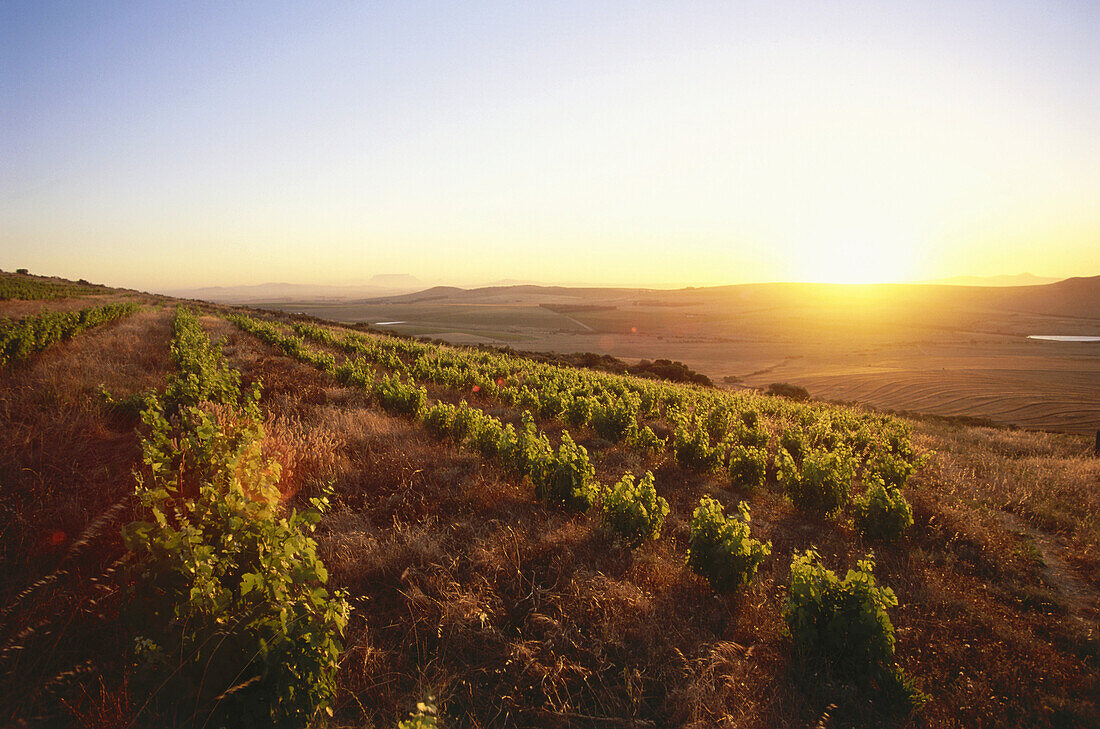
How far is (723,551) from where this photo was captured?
4.81 m

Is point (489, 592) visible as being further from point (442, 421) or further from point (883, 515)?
point (883, 515)

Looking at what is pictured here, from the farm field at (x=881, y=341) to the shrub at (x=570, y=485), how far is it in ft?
111

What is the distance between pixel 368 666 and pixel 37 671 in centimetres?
195

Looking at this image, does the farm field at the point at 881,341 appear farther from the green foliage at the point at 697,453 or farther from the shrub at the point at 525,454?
the shrub at the point at 525,454

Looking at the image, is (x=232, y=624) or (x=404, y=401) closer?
(x=232, y=624)

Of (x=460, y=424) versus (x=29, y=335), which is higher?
(x=29, y=335)

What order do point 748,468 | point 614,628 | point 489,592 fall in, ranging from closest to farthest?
point 614,628 < point 489,592 < point 748,468

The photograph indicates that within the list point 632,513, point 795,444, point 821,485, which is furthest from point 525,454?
point 795,444

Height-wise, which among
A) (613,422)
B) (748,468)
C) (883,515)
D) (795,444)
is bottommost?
(795,444)

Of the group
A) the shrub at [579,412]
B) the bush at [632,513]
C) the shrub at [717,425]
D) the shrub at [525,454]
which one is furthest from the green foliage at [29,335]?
the shrub at [717,425]

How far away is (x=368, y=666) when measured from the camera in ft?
11.5

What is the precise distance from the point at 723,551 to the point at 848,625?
3.91 feet

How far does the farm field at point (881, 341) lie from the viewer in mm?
32625

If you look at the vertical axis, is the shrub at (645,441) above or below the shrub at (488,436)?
below
